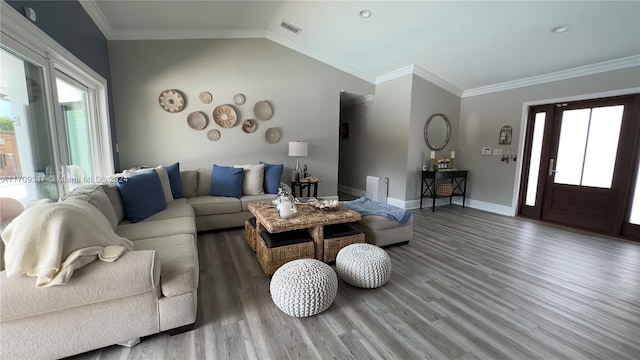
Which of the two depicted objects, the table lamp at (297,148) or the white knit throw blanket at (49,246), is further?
the table lamp at (297,148)

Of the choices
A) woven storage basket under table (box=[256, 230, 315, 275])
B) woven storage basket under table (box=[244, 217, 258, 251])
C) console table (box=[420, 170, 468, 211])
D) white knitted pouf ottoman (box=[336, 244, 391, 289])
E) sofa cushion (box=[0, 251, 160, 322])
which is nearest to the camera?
sofa cushion (box=[0, 251, 160, 322])

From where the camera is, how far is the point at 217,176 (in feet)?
12.4

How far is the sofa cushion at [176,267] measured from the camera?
5.12ft

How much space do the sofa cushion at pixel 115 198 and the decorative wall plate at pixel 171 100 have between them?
1968 mm

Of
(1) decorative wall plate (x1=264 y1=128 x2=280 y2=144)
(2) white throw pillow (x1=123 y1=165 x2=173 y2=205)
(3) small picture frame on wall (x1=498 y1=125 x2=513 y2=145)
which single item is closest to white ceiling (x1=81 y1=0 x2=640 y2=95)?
(3) small picture frame on wall (x1=498 y1=125 x2=513 y2=145)

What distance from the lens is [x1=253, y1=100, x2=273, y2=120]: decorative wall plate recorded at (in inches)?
180

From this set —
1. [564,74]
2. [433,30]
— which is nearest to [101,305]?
[433,30]

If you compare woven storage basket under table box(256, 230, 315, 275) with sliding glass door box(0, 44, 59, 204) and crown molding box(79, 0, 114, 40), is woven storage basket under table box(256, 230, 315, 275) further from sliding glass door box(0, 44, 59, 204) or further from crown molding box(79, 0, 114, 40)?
crown molding box(79, 0, 114, 40)

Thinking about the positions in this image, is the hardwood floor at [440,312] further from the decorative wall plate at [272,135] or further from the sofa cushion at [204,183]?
the decorative wall plate at [272,135]

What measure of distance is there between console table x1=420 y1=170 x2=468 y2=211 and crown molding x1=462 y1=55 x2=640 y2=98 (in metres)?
1.63

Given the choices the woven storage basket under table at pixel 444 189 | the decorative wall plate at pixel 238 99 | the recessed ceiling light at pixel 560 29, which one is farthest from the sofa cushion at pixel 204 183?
the recessed ceiling light at pixel 560 29

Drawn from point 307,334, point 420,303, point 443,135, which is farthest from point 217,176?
point 443,135

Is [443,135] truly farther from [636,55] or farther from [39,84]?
[39,84]

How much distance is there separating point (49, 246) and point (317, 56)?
4.69m
